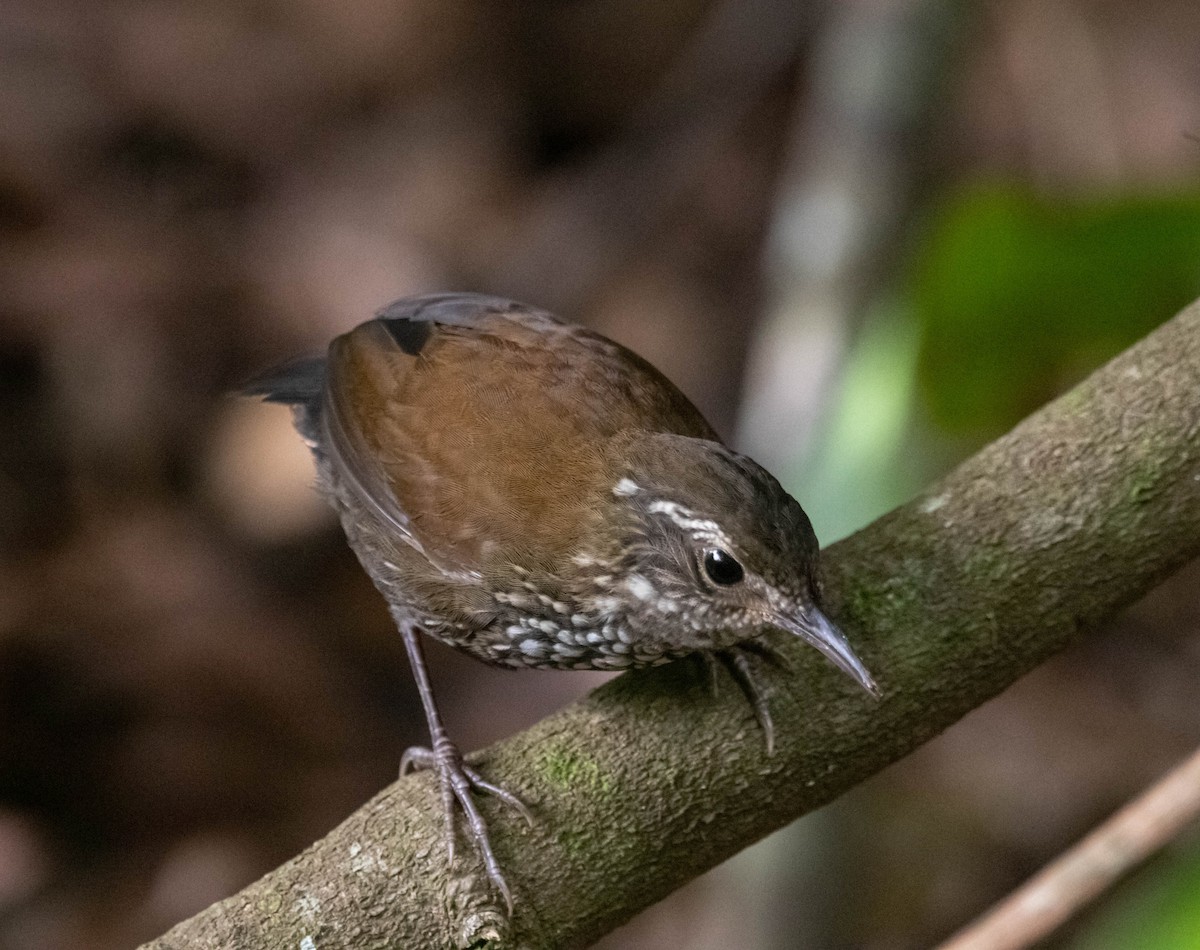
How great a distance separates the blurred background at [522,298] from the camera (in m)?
Answer: 3.69

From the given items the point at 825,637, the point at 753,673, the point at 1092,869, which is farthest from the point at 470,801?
the point at 1092,869

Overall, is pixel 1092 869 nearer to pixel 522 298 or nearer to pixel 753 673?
pixel 753 673

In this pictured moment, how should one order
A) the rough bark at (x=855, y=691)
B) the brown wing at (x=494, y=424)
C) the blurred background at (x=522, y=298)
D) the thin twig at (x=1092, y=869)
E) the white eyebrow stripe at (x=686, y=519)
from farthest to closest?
the blurred background at (x=522, y=298) → the brown wing at (x=494, y=424) → the white eyebrow stripe at (x=686, y=519) → the rough bark at (x=855, y=691) → the thin twig at (x=1092, y=869)

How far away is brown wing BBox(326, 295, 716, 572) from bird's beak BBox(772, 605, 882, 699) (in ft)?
1.57

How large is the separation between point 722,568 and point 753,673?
220 mm

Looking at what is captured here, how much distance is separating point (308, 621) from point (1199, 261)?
3204 millimetres

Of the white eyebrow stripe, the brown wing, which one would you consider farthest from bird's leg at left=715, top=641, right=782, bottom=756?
the brown wing

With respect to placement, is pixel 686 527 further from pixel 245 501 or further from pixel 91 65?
pixel 91 65

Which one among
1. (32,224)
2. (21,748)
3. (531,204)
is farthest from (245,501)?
(531,204)

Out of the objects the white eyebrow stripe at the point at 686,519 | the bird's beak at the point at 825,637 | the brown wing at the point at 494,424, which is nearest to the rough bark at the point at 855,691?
the bird's beak at the point at 825,637

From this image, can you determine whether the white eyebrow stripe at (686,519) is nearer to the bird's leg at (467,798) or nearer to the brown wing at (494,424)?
the brown wing at (494,424)

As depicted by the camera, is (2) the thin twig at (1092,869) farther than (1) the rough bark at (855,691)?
No

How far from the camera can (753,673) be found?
2.59 meters

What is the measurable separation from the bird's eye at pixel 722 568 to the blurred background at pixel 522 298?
1.01 metres
